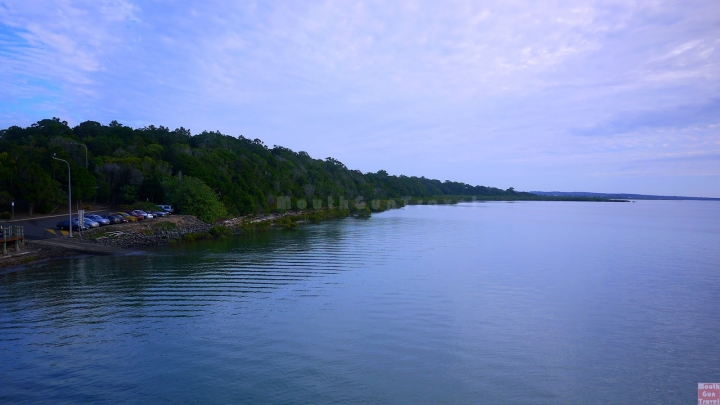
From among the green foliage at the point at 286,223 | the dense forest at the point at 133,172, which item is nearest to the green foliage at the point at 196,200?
the dense forest at the point at 133,172

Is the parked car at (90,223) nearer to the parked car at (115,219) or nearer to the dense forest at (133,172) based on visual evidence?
the parked car at (115,219)

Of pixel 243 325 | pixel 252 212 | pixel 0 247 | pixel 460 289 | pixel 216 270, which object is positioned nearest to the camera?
pixel 243 325

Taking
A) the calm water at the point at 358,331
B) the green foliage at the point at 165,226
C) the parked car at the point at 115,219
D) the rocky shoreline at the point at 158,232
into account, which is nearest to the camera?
the calm water at the point at 358,331

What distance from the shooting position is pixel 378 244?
39750 millimetres

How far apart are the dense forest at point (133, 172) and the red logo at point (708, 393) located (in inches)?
1880

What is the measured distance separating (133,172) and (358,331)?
162ft

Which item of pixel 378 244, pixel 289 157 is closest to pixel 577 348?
pixel 378 244

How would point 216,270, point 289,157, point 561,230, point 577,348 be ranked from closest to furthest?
point 577,348, point 216,270, point 561,230, point 289,157

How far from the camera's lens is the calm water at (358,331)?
11.8 m

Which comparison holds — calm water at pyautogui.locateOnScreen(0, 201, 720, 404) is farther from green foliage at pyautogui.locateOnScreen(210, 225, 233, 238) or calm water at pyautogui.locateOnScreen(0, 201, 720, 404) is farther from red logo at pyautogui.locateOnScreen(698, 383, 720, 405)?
green foliage at pyautogui.locateOnScreen(210, 225, 233, 238)

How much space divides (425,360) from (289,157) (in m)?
99.9

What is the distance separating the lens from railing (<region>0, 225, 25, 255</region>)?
28.8 metres

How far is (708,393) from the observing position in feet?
38.3

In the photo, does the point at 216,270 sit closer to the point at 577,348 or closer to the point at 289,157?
the point at 577,348
